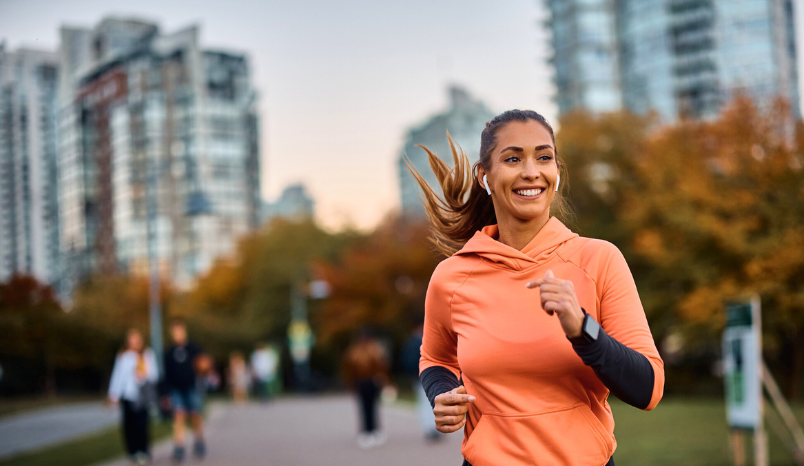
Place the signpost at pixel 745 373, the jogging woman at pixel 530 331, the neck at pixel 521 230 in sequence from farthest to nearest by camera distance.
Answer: the signpost at pixel 745 373 < the neck at pixel 521 230 < the jogging woman at pixel 530 331

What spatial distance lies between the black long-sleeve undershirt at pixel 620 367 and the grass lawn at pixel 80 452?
1212 cm

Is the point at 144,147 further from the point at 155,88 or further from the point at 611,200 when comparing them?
the point at 611,200

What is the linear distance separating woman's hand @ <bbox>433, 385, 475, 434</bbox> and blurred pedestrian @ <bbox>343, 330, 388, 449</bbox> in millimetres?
12616

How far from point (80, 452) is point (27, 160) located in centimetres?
516

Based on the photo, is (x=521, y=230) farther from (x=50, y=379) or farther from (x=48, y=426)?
(x=50, y=379)

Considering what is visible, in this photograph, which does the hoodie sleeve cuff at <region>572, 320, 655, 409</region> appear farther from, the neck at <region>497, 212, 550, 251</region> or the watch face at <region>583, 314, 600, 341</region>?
the neck at <region>497, 212, 550, 251</region>

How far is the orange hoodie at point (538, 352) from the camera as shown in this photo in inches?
93.4

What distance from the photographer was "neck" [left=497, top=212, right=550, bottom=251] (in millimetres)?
2635

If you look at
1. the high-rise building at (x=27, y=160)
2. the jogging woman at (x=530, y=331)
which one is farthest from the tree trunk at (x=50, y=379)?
the jogging woman at (x=530, y=331)

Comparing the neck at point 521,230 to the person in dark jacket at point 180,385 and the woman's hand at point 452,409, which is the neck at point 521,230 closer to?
the woman's hand at point 452,409

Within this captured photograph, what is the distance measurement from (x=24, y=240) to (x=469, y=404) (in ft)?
42.7

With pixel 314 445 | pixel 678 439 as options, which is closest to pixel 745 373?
pixel 678 439

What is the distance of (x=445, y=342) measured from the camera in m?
2.88

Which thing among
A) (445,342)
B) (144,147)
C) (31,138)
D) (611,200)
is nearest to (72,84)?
(31,138)
